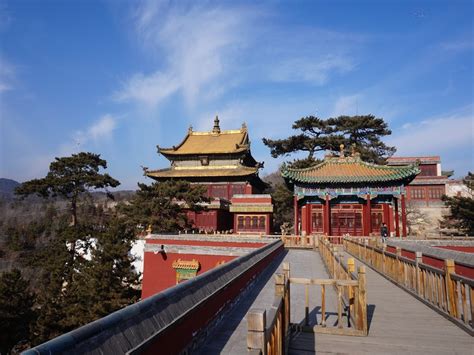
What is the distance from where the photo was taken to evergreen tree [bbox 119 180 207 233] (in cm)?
2402

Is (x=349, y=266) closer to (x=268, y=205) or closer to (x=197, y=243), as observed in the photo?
(x=197, y=243)

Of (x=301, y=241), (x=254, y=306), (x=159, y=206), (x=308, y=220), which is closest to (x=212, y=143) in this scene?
(x=159, y=206)

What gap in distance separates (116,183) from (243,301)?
33.8 m

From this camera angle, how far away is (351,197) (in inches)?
1007

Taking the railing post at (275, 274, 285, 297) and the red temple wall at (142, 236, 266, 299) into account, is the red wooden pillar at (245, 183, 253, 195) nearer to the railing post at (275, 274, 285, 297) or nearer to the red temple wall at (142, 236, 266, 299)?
the red temple wall at (142, 236, 266, 299)

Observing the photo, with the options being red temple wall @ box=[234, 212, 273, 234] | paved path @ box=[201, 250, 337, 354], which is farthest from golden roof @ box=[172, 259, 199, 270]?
red temple wall @ box=[234, 212, 273, 234]

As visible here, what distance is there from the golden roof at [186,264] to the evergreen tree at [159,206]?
4.62 m

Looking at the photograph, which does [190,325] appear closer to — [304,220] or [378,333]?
[378,333]

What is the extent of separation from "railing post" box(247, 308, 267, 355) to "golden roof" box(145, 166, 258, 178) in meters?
32.1

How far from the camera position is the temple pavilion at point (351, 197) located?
2472 centimetres

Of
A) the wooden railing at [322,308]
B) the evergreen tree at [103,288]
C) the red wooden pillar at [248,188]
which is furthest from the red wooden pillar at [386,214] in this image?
the wooden railing at [322,308]

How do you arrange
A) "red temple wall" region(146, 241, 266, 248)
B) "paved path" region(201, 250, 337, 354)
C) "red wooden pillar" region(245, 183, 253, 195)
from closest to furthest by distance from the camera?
1. "paved path" region(201, 250, 337, 354)
2. "red temple wall" region(146, 241, 266, 248)
3. "red wooden pillar" region(245, 183, 253, 195)

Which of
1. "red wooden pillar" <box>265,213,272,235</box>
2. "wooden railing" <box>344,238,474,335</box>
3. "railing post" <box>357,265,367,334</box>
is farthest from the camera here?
"red wooden pillar" <box>265,213,272,235</box>

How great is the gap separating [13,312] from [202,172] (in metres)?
21.8
